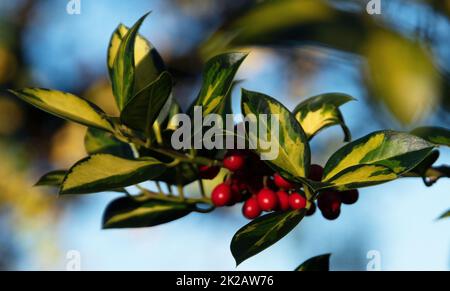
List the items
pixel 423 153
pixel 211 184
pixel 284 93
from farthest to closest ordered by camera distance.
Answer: pixel 284 93, pixel 211 184, pixel 423 153

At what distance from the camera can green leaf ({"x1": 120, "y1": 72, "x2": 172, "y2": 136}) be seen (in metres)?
0.57

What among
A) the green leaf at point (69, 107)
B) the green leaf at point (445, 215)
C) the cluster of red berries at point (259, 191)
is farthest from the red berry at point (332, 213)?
the green leaf at point (69, 107)

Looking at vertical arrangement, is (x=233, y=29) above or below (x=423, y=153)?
above

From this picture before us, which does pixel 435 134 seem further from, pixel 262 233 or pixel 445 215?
pixel 262 233

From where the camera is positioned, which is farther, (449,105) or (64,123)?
(64,123)

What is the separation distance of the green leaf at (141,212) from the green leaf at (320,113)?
0.15 m

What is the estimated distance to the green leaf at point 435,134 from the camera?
634 mm

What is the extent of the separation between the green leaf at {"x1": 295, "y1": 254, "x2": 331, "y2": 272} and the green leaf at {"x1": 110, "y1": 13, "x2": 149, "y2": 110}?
221 millimetres

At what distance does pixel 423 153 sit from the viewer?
1.73ft

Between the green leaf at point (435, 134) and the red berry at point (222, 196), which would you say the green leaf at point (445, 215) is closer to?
the green leaf at point (435, 134)

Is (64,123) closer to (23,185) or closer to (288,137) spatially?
(23,185)
